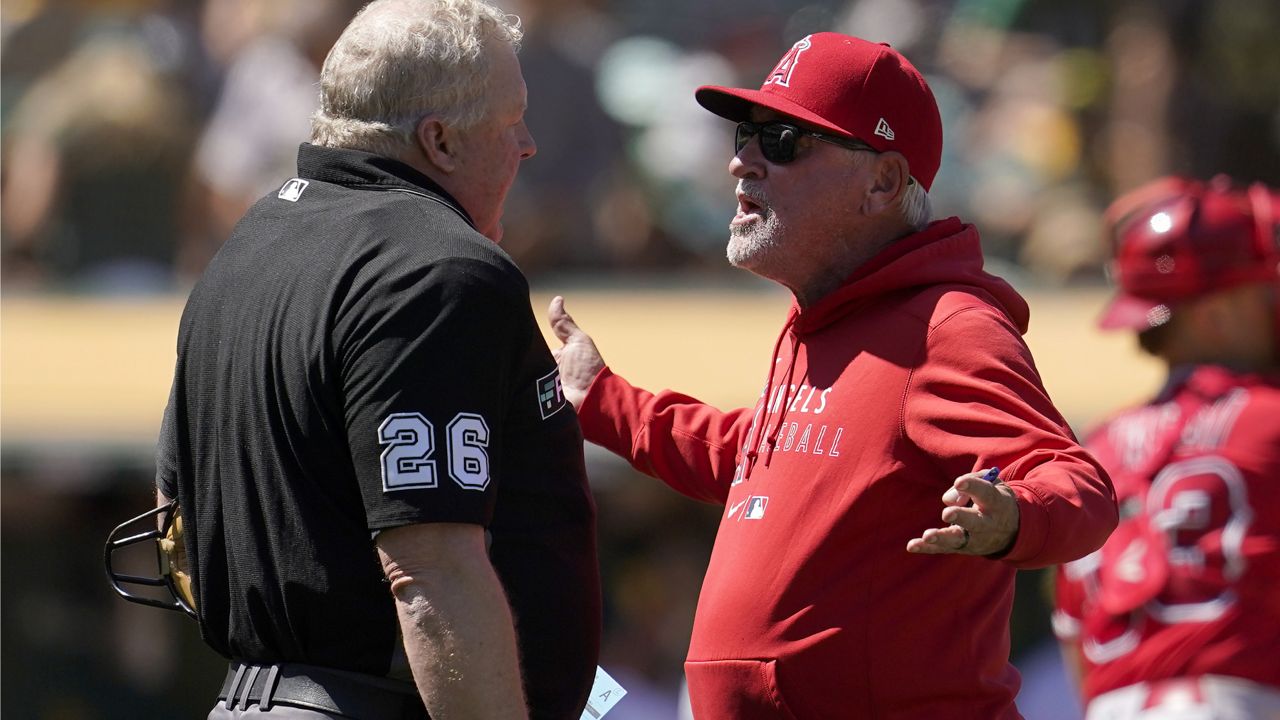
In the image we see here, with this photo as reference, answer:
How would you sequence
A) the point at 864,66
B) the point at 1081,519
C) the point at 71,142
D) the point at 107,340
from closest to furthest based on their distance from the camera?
1. the point at 1081,519
2. the point at 864,66
3. the point at 107,340
4. the point at 71,142

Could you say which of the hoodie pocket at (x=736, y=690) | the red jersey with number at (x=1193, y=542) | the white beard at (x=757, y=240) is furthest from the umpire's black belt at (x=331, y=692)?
the red jersey with number at (x=1193, y=542)

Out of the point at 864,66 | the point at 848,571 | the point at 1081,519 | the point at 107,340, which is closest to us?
the point at 1081,519

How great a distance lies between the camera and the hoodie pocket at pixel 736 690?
2.70 meters

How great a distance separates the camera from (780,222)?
9.59 feet

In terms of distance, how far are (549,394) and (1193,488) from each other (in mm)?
2202

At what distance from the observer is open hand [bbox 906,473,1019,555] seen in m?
2.24

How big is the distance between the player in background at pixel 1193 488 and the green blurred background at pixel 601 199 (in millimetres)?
1140

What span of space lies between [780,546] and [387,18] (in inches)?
40.1

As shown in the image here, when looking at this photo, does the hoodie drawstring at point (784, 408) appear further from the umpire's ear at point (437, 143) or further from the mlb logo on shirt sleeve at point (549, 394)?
the umpire's ear at point (437, 143)

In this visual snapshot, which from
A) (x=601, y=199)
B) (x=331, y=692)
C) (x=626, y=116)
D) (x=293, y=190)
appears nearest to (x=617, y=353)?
(x=601, y=199)

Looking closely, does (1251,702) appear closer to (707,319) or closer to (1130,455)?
(1130,455)

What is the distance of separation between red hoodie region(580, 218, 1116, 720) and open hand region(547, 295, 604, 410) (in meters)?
0.53

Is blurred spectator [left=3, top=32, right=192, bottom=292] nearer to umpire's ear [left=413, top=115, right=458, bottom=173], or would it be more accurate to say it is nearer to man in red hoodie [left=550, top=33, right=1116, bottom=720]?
man in red hoodie [left=550, top=33, right=1116, bottom=720]

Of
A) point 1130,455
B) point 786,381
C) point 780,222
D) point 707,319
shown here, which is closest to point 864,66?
point 780,222
